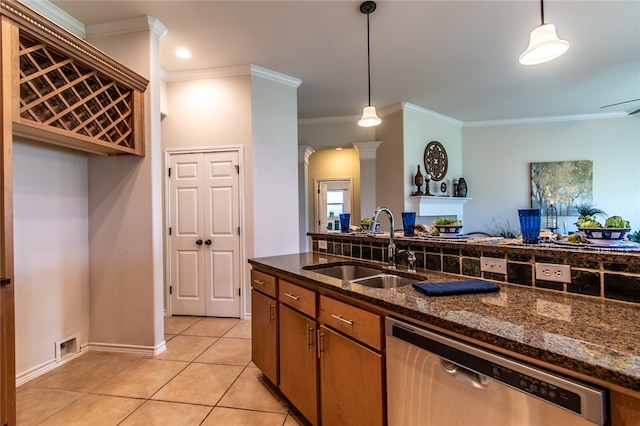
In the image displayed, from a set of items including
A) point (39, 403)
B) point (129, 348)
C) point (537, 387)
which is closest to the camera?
point (537, 387)

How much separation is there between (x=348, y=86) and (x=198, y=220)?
2640 mm

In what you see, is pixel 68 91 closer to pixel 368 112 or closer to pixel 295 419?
pixel 368 112

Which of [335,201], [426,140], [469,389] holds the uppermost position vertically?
[426,140]

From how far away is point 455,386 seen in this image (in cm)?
92

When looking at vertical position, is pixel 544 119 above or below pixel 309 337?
above

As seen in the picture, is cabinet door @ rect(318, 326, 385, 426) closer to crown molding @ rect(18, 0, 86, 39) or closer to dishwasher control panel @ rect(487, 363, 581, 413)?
dishwasher control panel @ rect(487, 363, 581, 413)

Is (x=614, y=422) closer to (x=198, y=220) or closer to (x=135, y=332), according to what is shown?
(x=135, y=332)

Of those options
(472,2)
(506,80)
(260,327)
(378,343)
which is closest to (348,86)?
(472,2)

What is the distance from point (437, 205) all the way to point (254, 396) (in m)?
4.21

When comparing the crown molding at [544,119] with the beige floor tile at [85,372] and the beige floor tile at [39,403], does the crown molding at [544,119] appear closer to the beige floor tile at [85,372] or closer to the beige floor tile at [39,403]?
the beige floor tile at [85,372]

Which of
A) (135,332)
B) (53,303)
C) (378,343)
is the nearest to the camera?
(378,343)

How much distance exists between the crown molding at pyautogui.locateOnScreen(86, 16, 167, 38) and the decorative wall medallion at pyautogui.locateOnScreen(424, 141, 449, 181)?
4.15 metres

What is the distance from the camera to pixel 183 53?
3172 millimetres

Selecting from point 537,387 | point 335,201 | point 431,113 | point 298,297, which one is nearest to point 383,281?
point 298,297
